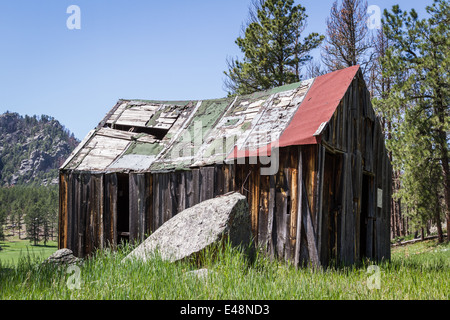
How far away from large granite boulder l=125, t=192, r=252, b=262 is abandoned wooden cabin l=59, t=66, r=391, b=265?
1622mm

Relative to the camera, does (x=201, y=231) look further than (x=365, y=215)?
No

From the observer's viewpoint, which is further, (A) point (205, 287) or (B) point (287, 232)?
(B) point (287, 232)

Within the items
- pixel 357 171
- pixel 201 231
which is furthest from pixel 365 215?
pixel 201 231

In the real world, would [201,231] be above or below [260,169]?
below

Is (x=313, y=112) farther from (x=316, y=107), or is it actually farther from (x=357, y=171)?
(x=357, y=171)

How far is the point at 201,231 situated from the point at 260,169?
262 cm

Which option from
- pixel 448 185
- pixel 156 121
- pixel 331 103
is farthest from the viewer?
pixel 448 185

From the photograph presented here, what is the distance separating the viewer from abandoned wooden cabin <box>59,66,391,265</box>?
899cm

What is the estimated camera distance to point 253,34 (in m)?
25.5

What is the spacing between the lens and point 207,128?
11.8 m

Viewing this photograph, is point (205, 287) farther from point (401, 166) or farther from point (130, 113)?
point (401, 166)

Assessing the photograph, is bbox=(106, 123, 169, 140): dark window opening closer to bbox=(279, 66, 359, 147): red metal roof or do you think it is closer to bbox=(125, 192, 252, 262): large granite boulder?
bbox=(279, 66, 359, 147): red metal roof
